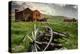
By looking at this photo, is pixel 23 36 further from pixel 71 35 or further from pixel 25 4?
pixel 71 35

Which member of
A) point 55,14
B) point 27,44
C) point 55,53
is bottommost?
point 55,53

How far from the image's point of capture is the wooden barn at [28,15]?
1.79 m

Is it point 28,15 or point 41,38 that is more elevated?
point 28,15

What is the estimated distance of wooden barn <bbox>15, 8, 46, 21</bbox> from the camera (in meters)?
1.79

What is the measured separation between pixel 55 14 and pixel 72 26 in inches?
10.8

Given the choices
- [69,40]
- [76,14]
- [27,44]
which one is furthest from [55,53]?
[76,14]

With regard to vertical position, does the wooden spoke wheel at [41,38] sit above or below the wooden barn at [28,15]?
below

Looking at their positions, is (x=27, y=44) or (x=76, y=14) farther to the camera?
(x=76, y=14)

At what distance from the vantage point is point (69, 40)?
1.96m

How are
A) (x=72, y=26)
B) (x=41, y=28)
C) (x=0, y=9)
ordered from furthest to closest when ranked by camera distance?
(x=72, y=26) → (x=41, y=28) → (x=0, y=9)

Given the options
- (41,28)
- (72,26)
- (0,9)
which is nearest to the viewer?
(0,9)

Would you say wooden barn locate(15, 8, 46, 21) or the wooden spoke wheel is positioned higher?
wooden barn locate(15, 8, 46, 21)

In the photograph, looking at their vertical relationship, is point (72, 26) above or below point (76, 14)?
below

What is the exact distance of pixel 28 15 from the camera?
5.99 feet
